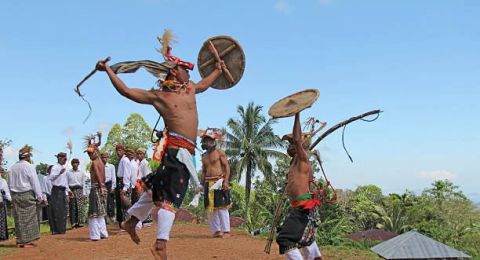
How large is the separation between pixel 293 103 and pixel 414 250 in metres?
5.21

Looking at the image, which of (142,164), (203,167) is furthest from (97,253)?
(142,164)

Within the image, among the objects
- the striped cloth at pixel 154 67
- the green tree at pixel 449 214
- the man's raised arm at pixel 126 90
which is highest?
the striped cloth at pixel 154 67

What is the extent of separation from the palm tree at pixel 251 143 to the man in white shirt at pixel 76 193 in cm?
3069

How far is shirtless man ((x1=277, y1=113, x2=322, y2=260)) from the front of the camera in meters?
6.05

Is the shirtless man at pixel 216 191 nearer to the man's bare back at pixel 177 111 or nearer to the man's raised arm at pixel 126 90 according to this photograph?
the man's bare back at pixel 177 111

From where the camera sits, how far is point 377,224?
111 feet

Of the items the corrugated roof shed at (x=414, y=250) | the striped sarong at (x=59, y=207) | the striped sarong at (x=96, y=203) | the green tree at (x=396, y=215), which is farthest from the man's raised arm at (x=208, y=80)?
the green tree at (x=396, y=215)

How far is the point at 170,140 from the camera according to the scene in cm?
564

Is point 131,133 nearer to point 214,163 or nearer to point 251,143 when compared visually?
point 251,143

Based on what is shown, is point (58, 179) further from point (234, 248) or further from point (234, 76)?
point (234, 76)

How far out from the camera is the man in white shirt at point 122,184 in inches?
481

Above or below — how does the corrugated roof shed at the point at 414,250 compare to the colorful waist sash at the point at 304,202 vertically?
below

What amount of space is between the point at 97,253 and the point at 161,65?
4.73 m

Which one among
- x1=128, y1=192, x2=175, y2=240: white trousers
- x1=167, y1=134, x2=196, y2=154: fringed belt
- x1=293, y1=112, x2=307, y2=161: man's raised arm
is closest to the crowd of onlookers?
x1=128, y1=192, x2=175, y2=240: white trousers
